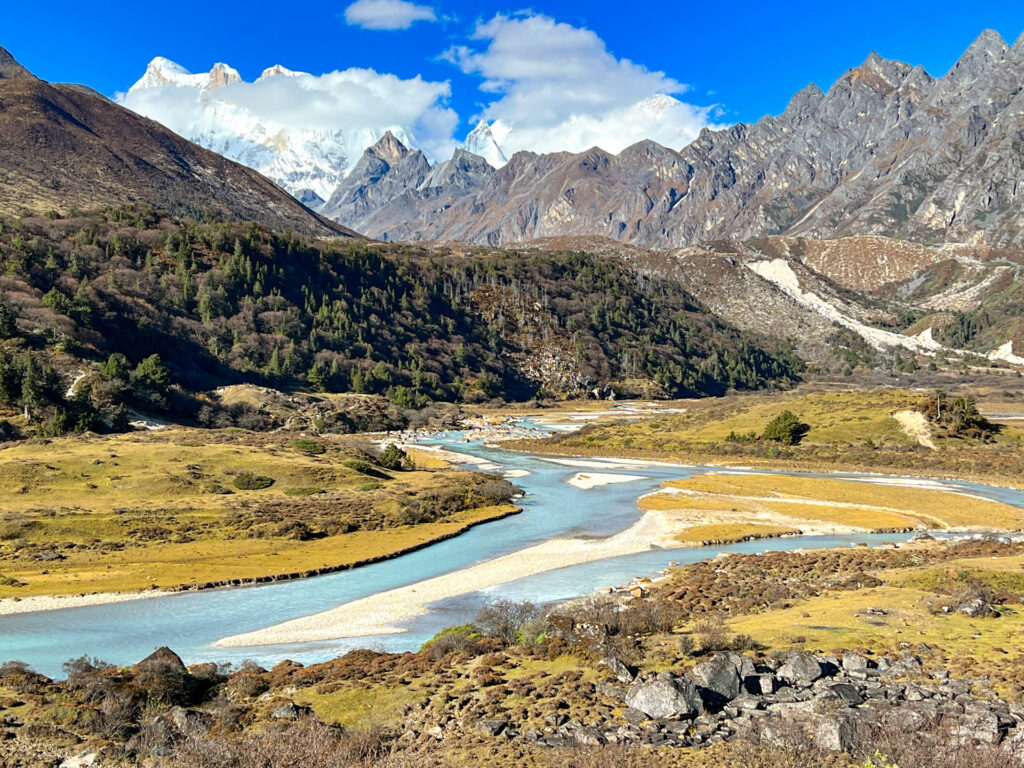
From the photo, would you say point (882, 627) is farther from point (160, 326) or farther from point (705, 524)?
point (160, 326)

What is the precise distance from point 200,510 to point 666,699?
48.9m

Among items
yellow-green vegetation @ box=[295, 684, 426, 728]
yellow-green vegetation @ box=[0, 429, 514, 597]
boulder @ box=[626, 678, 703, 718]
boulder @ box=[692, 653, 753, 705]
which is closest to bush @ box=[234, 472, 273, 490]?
yellow-green vegetation @ box=[0, 429, 514, 597]

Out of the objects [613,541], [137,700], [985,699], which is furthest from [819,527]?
[137,700]

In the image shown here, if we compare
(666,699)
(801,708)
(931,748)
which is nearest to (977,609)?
(801,708)

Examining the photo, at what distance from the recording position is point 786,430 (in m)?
112

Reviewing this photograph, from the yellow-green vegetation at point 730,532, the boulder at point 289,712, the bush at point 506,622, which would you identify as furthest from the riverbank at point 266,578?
the boulder at point 289,712

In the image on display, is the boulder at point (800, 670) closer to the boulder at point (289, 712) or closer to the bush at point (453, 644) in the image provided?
the bush at point (453, 644)

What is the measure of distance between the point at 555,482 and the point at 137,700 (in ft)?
223

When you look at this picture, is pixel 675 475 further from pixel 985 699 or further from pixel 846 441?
pixel 985 699

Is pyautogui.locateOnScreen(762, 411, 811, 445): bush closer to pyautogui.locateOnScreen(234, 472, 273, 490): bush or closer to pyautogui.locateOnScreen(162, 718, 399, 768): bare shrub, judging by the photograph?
pyautogui.locateOnScreen(234, 472, 273, 490): bush

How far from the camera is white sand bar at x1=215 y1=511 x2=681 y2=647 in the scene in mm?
33438

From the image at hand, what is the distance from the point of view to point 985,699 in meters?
18.7

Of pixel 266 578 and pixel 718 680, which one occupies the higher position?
pixel 718 680

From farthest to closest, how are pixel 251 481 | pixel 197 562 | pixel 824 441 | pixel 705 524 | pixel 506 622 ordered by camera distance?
pixel 824 441, pixel 251 481, pixel 705 524, pixel 197 562, pixel 506 622
